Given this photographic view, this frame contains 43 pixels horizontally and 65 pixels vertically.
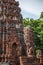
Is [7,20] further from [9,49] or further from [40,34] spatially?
[40,34]

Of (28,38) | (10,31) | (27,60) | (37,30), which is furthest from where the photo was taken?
(37,30)

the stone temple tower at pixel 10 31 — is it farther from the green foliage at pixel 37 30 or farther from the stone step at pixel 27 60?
the green foliage at pixel 37 30

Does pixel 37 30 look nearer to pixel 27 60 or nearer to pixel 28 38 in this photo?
pixel 28 38

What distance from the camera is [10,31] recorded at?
27766 millimetres

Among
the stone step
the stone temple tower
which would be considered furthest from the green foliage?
the stone step

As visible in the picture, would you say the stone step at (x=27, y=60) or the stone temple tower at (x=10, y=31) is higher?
the stone temple tower at (x=10, y=31)

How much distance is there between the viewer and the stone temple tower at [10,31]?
2656 cm

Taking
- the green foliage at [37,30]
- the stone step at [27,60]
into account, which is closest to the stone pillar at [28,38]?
the stone step at [27,60]

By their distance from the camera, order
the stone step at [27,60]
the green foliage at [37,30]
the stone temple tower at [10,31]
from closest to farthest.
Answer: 1. the stone step at [27,60]
2. the stone temple tower at [10,31]
3. the green foliage at [37,30]

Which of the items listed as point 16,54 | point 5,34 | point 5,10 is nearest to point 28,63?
point 16,54

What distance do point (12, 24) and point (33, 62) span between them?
565 cm

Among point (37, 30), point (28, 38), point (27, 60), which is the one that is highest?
point (37, 30)

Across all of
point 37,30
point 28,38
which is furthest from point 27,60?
point 37,30

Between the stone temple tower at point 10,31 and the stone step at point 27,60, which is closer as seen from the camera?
the stone step at point 27,60
